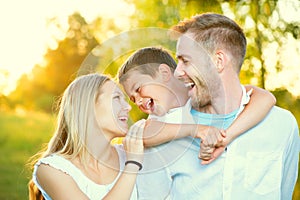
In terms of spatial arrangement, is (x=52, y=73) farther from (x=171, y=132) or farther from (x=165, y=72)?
(x=171, y=132)

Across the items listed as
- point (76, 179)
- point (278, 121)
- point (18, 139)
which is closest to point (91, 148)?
point (76, 179)

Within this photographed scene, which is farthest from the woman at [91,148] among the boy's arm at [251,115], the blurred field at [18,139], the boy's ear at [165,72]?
the blurred field at [18,139]

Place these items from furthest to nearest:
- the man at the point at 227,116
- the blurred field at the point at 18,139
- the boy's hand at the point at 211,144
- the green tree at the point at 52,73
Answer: the green tree at the point at 52,73 → the blurred field at the point at 18,139 → the man at the point at 227,116 → the boy's hand at the point at 211,144

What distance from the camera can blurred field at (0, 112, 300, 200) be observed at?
8477 mm

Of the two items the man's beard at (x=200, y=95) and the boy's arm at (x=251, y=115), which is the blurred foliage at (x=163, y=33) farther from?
the boy's arm at (x=251, y=115)

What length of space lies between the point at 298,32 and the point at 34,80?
8.54 metres

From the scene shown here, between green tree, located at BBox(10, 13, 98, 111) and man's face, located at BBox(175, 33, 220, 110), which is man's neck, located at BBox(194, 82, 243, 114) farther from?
green tree, located at BBox(10, 13, 98, 111)

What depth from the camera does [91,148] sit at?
1803 mm

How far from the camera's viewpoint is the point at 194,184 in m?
1.78

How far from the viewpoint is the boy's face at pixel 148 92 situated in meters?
1.77

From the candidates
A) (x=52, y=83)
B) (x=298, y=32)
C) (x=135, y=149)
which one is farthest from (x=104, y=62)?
(x=52, y=83)

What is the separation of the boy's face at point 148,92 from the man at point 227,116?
2.9 inches

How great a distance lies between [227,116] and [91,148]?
43cm

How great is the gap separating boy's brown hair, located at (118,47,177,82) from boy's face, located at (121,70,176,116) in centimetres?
1
